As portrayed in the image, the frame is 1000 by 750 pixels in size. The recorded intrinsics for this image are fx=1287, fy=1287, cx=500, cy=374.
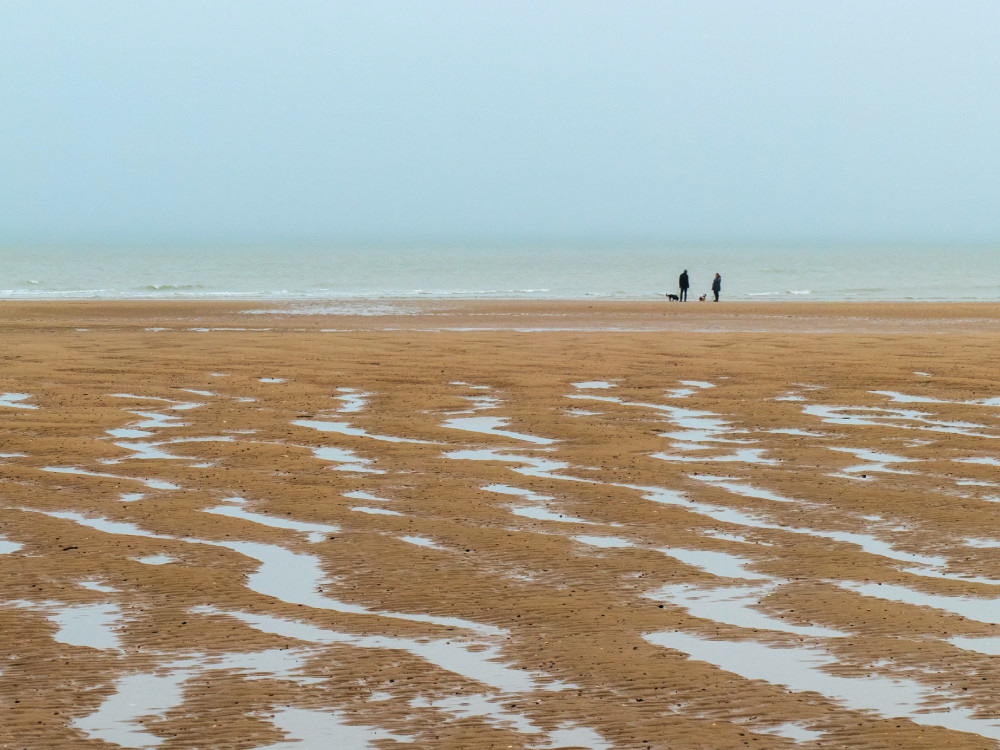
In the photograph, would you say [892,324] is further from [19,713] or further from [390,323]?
[19,713]

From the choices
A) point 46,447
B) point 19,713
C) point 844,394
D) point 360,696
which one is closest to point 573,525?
point 360,696

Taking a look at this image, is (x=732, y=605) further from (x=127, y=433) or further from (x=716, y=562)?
(x=127, y=433)

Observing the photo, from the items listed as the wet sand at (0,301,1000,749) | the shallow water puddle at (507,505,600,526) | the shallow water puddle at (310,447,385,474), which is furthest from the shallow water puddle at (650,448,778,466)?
the shallow water puddle at (310,447,385,474)

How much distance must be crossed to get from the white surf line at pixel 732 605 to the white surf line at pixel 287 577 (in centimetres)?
101

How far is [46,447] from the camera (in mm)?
10906

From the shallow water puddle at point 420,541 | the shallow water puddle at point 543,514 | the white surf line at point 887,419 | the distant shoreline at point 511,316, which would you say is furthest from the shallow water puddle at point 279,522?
the distant shoreline at point 511,316

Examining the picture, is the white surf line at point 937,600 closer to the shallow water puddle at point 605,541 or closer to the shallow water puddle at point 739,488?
the shallow water puddle at point 605,541

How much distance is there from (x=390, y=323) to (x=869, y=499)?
2159cm

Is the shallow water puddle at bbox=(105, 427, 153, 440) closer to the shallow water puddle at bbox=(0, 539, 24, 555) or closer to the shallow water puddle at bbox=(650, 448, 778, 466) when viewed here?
the shallow water puddle at bbox=(0, 539, 24, 555)

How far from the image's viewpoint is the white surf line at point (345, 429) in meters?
11.5

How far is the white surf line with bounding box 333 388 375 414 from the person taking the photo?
13430 millimetres

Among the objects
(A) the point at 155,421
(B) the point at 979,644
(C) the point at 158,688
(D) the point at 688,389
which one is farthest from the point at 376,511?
(D) the point at 688,389

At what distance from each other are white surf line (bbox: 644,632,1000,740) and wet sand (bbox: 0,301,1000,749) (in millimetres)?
17

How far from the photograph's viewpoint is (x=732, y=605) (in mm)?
6312
